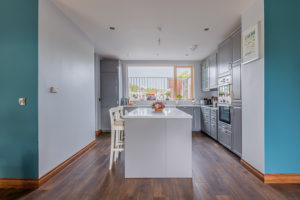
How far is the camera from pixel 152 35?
132 inches

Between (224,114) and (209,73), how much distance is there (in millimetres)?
1846

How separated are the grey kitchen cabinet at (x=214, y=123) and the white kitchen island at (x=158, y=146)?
211 cm

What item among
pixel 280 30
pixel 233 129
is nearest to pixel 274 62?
pixel 280 30

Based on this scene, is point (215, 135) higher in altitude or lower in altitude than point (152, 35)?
lower

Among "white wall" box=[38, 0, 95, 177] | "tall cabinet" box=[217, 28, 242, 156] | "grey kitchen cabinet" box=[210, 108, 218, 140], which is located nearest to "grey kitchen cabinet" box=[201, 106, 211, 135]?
"grey kitchen cabinet" box=[210, 108, 218, 140]

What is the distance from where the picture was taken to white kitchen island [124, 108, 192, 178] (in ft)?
7.06

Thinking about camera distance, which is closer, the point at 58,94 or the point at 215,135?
the point at 58,94

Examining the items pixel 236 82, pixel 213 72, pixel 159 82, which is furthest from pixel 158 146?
pixel 159 82

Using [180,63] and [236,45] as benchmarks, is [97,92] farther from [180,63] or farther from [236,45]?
[236,45]

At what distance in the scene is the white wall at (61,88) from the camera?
2.08 meters

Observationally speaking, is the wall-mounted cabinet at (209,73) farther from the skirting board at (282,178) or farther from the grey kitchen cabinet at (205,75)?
the skirting board at (282,178)

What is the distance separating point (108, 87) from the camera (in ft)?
16.9

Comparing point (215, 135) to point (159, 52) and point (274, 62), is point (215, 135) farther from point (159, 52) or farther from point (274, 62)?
point (159, 52)

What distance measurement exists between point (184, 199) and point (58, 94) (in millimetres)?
2407
